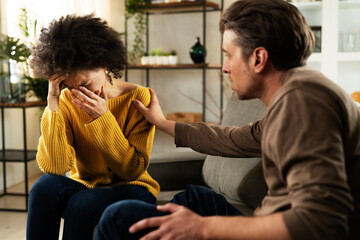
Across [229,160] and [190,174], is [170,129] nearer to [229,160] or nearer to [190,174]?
[229,160]

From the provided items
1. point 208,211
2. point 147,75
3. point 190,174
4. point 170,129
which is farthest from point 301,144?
point 147,75

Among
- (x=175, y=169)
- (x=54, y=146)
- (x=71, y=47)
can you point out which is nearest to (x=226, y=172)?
(x=175, y=169)

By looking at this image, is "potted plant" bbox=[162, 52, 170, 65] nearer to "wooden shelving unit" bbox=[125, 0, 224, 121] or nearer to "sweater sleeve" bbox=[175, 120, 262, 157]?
"wooden shelving unit" bbox=[125, 0, 224, 121]

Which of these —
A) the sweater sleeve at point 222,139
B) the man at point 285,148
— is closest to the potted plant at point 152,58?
the sweater sleeve at point 222,139

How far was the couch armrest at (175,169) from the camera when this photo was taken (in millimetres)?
2039

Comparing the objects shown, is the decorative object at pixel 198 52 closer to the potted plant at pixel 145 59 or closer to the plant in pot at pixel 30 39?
the potted plant at pixel 145 59

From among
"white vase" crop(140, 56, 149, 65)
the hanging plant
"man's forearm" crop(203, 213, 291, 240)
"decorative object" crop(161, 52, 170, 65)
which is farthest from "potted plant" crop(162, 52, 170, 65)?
"man's forearm" crop(203, 213, 291, 240)

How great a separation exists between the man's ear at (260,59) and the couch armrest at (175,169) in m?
1.04

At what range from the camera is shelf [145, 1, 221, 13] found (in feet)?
12.2

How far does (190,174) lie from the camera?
2.10 metres

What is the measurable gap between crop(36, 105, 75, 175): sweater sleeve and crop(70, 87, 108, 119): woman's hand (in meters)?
0.14

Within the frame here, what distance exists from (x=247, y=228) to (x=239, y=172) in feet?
2.97

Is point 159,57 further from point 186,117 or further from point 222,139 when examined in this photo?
point 222,139

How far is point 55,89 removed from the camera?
1605mm
